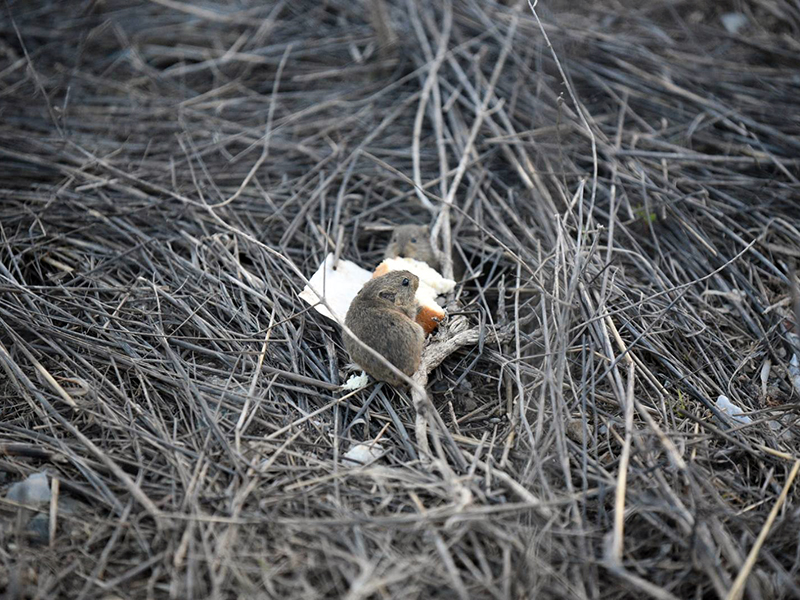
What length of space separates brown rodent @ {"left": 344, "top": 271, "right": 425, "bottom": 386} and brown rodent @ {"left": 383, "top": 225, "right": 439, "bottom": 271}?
67 cm

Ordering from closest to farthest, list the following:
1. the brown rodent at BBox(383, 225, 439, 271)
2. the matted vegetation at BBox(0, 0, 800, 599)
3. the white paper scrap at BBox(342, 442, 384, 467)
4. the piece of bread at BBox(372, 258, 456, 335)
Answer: the matted vegetation at BBox(0, 0, 800, 599) < the white paper scrap at BBox(342, 442, 384, 467) < the piece of bread at BBox(372, 258, 456, 335) < the brown rodent at BBox(383, 225, 439, 271)

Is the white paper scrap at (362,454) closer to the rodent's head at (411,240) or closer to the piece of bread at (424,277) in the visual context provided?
the piece of bread at (424,277)

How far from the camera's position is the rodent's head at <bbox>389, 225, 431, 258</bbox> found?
4.91m

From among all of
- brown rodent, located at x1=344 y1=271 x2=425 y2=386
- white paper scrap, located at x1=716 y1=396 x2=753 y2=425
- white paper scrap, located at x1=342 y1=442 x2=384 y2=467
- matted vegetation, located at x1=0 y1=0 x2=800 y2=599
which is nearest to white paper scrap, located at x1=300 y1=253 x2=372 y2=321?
matted vegetation, located at x1=0 y1=0 x2=800 y2=599

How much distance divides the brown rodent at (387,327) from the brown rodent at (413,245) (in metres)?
0.67

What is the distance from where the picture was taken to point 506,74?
665 centimetres

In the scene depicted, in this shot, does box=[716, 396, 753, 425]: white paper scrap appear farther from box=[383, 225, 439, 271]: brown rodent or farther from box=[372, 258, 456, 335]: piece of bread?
box=[383, 225, 439, 271]: brown rodent

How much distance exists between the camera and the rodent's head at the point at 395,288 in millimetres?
4113

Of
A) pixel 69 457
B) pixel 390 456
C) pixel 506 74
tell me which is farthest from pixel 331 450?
pixel 506 74

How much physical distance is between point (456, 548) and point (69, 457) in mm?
2004

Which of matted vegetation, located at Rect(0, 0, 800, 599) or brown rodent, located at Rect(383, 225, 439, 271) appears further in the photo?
brown rodent, located at Rect(383, 225, 439, 271)

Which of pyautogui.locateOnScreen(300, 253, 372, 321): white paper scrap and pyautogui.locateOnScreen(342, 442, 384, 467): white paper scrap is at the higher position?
Result: pyautogui.locateOnScreen(300, 253, 372, 321): white paper scrap

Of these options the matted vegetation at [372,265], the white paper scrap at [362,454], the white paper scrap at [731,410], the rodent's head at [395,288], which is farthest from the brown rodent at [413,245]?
the white paper scrap at [731,410]

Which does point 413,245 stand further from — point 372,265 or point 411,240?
point 372,265
